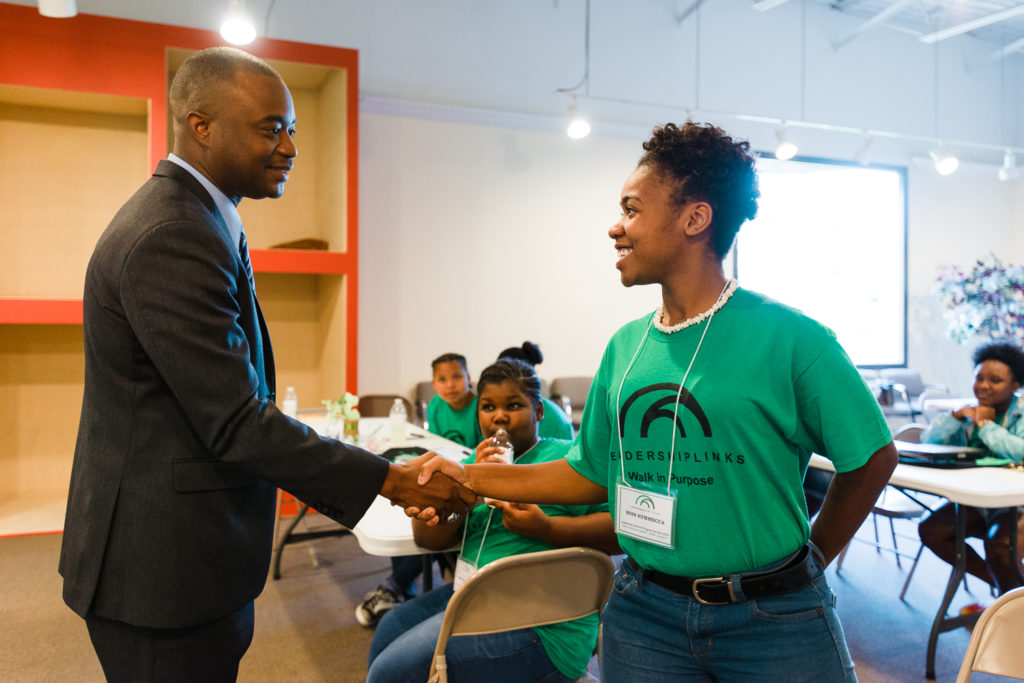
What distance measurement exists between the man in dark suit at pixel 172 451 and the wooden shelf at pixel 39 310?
374cm

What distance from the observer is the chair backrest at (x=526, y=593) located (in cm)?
158

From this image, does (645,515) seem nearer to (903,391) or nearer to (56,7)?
(56,7)

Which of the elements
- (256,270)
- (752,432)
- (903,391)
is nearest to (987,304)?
(903,391)

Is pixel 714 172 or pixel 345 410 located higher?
pixel 714 172

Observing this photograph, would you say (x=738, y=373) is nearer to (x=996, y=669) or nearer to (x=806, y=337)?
(x=806, y=337)

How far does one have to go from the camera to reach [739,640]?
1152 mm

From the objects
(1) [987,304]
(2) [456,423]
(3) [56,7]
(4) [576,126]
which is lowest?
(2) [456,423]

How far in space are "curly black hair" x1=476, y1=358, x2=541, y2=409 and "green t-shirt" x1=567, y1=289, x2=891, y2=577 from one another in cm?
113

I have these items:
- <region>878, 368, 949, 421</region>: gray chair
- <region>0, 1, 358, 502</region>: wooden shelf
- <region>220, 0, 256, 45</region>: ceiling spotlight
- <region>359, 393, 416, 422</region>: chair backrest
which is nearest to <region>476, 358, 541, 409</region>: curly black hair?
<region>0, 1, 358, 502</region>: wooden shelf

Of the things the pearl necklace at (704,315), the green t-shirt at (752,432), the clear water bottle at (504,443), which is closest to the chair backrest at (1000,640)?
the green t-shirt at (752,432)

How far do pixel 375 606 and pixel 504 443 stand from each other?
1571mm

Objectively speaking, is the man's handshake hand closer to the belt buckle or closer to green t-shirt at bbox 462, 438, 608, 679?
green t-shirt at bbox 462, 438, 608, 679

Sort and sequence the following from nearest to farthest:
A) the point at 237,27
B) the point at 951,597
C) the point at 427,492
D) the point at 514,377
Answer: the point at 427,492
the point at 514,377
the point at 951,597
the point at 237,27

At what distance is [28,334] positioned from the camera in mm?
5109
